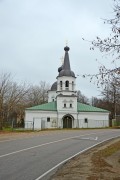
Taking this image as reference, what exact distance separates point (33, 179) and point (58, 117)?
60.5 metres

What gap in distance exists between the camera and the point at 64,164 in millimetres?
14938

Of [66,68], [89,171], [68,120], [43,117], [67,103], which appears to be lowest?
[89,171]

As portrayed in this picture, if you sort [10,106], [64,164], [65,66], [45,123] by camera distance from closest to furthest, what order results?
1. [64,164]
2. [10,106]
3. [45,123]
4. [65,66]

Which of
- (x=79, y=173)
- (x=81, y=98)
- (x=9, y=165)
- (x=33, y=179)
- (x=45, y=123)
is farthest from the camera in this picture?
(x=81, y=98)

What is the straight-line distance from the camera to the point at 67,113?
71.6 metres

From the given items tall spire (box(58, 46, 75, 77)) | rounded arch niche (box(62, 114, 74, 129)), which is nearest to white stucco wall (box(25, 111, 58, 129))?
rounded arch niche (box(62, 114, 74, 129))

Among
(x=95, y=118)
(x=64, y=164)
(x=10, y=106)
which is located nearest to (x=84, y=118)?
(x=95, y=118)

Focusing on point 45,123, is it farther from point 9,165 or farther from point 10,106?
point 9,165

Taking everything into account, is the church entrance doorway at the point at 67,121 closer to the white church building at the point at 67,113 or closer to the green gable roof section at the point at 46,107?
the white church building at the point at 67,113

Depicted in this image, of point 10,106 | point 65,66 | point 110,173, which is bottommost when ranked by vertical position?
point 110,173

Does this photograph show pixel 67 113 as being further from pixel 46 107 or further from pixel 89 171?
pixel 89 171

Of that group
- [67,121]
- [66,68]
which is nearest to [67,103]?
[67,121]

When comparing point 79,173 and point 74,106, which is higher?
point 74,106

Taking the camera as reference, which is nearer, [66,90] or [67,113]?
[67,113]
